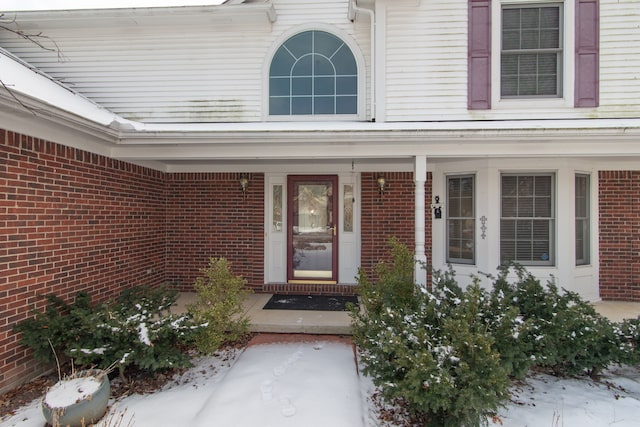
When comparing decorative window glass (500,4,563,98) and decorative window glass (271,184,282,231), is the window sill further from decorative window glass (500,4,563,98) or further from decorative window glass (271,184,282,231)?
decorative window glass (271,184,282,231)

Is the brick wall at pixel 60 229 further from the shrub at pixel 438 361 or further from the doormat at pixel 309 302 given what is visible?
the shrub at pixel 438 361

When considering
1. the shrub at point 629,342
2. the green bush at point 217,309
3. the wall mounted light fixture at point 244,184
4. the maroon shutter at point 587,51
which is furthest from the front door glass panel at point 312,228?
the maroon shutter at point 587,51

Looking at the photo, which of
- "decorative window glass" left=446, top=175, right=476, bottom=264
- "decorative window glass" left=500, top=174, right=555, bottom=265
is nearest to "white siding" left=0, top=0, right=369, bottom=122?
"decorative window glass" left=446, top=175, right=476, bottom=264

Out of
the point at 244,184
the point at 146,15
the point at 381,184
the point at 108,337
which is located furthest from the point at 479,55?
the point at 108,337

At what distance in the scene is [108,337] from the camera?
3.29m

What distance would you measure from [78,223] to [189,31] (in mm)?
Result: 3897

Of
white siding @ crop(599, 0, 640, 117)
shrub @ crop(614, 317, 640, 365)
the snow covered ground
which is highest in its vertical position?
white siding @ crop(599, 0, 640, 117)

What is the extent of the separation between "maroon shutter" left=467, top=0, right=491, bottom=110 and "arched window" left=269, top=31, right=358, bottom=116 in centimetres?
202

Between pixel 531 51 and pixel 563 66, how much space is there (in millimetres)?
533

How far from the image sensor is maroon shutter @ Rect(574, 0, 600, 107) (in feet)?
16.4

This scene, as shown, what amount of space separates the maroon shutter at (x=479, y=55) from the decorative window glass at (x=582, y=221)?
7.22 feet

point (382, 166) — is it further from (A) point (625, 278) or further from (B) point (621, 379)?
(A) point (625, 278)

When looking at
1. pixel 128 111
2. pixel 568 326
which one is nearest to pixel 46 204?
pixel 128 111

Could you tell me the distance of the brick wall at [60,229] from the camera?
10.9 ft
